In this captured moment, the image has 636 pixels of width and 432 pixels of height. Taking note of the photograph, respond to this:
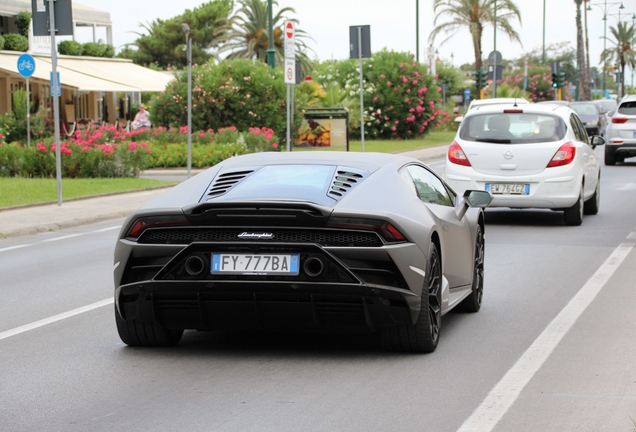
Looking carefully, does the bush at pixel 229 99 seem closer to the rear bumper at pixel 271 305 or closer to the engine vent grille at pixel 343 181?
the engine vent grille at pixel 343 181

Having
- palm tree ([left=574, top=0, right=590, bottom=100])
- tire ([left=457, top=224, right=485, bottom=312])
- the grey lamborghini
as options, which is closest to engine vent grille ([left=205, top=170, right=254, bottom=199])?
the grey lamborghini

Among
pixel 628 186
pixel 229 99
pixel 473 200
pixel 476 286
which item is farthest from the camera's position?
pixel 229 99

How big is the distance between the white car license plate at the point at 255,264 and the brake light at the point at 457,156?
368 inches

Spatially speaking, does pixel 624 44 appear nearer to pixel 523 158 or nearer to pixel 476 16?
pixel 476 16

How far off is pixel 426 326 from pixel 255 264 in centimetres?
115

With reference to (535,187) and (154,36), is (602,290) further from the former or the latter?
(154,36)

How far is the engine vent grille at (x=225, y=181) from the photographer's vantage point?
6.88 meters

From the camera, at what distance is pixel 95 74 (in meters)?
45.8

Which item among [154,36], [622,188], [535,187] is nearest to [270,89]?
[622,188]

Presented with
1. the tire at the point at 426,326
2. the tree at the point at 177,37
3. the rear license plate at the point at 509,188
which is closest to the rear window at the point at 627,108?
the rear license plate at the point at 509,188

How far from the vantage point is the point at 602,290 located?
32.3 ft

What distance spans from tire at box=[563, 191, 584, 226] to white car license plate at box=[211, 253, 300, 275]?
31.6 feet

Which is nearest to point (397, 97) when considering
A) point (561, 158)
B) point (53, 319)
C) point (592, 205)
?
point (592, 205)

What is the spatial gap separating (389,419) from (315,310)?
47.6 inches
